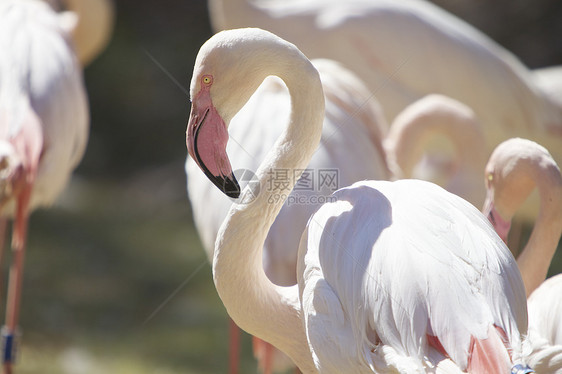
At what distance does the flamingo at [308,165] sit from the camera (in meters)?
2.85

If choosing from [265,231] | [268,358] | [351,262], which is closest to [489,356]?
[351,262]

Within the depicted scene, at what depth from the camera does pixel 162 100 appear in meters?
7.85

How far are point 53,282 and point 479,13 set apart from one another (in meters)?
4.12

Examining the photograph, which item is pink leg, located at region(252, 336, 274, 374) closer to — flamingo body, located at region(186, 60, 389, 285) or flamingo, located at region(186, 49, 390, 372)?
flamingo, located at region(186, 49, 390, 372)

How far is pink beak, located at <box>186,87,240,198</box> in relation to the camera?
85.5 inches

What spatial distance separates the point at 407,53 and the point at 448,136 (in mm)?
633

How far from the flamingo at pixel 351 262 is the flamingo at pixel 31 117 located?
1.49 meters

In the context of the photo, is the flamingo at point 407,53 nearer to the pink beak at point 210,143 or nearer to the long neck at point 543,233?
the long neck at point 543,233

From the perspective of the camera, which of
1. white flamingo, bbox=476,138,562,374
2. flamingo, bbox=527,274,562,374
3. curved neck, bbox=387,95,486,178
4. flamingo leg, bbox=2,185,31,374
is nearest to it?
flamingo, bbox=527,274,562,374

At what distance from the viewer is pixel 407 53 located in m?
4.24

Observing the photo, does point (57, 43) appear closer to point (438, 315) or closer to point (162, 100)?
point (438, 315)

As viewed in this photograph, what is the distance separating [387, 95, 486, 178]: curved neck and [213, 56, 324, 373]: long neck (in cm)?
142

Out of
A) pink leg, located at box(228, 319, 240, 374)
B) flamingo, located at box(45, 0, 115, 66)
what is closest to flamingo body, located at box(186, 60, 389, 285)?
pink leg, located at box(228, 319, 240, 374)

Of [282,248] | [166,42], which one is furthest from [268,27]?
[166,42]
